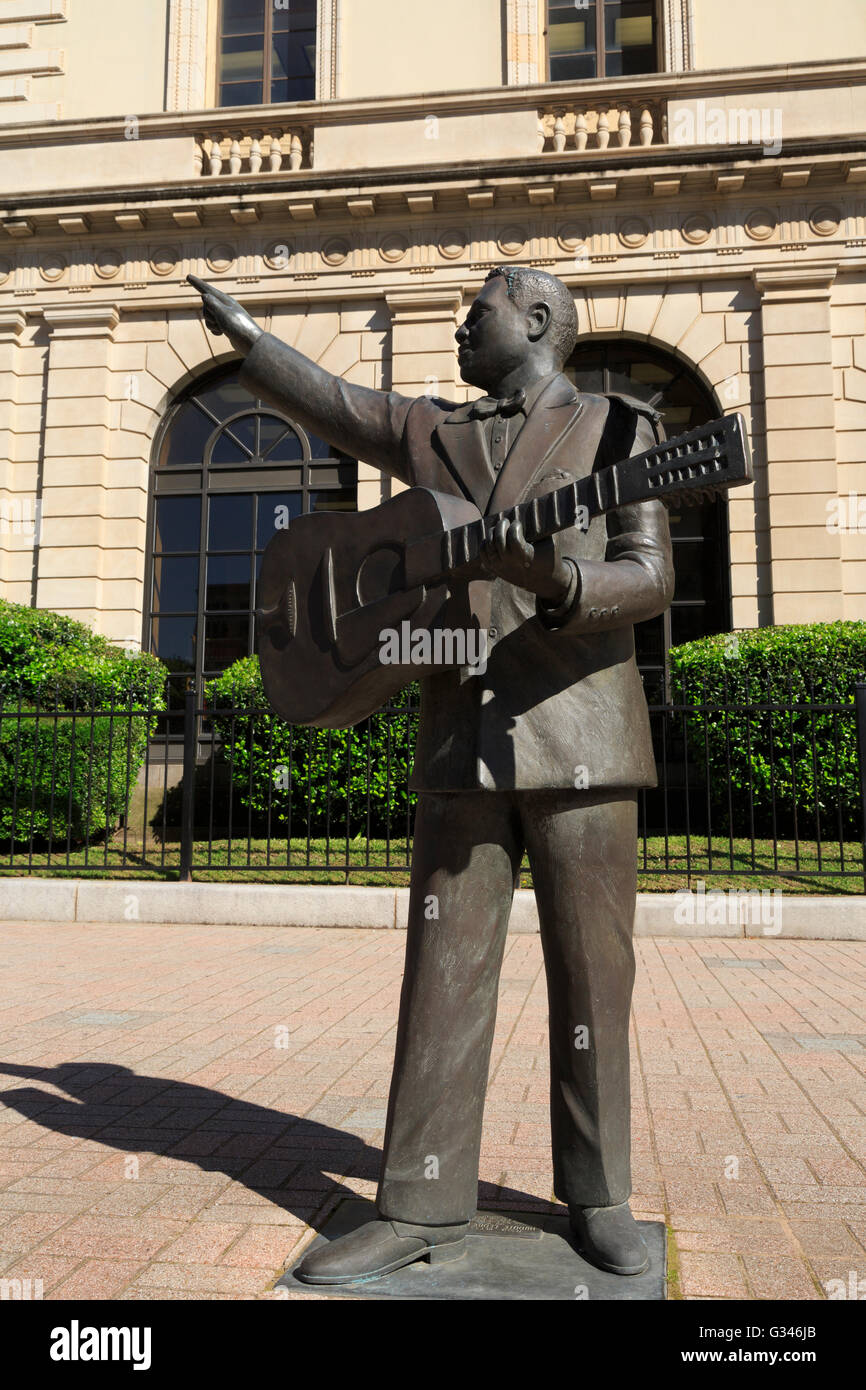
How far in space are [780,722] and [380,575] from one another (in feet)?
26.6

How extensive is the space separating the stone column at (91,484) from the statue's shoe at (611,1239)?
11.6 meters

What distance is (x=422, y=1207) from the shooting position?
8.35ft

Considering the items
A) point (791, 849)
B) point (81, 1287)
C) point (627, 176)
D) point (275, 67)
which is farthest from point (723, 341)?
point (81, 1287)

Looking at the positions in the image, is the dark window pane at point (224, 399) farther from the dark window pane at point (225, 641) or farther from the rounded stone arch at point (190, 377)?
the dark window pane at point (225, 641)

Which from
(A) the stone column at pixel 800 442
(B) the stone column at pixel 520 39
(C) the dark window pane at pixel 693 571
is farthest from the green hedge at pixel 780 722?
(B) the stone column at pixel 520 39

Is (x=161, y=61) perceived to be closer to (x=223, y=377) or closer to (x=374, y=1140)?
(x=223, y=377)

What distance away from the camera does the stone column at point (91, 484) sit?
1330 cm

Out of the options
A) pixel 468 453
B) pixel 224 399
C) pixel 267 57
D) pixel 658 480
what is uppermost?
pixel 267 57

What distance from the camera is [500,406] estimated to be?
109 inches

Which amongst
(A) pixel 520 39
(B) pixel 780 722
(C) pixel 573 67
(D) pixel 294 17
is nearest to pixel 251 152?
(D) pixel 294 17

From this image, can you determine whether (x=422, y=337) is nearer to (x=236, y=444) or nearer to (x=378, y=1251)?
(x=236, y=444)

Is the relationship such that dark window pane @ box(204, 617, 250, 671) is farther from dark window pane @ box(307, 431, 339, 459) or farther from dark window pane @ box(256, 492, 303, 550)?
dark window pane @ box(307, 431, 339, 459)

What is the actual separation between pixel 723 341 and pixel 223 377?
6707mm

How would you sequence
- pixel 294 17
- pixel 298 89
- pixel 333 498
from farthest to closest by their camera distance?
1. pixel 294 17
2. pixel 298 89
3. pixel 333 498
